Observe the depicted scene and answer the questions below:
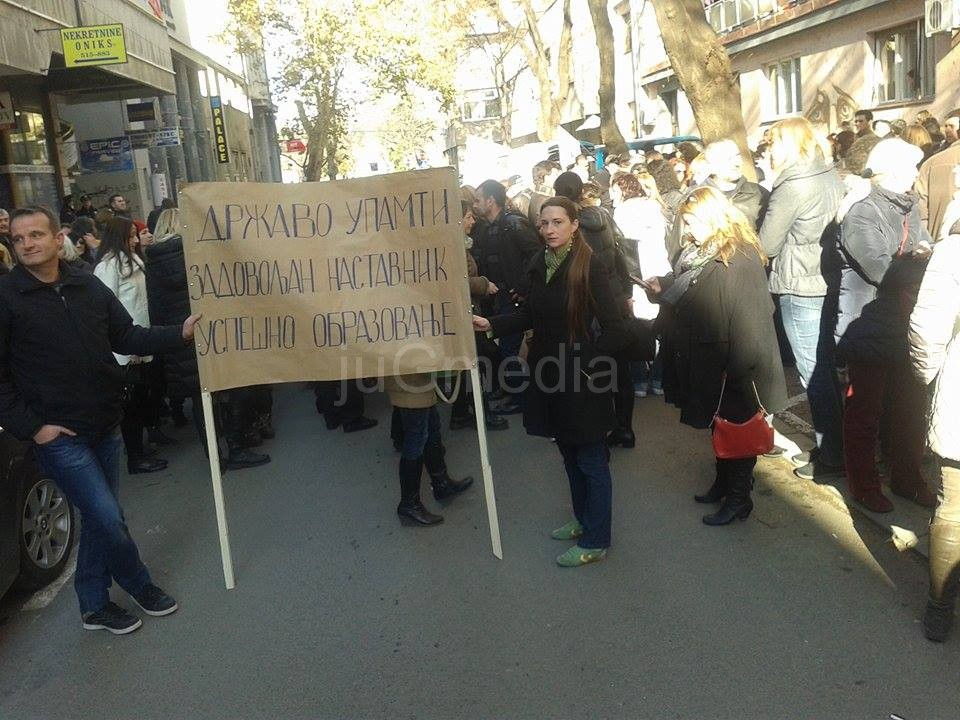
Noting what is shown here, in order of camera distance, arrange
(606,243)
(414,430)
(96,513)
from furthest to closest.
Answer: (606,243), (414,430), (96,513)

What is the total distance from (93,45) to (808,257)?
11.6 meters

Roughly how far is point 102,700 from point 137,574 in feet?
2.29

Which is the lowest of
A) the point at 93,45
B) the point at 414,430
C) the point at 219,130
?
the point at 414,430

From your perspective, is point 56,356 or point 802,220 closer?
point 56,356

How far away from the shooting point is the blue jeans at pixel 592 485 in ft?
14.6

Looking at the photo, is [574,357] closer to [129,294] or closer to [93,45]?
[129,294]

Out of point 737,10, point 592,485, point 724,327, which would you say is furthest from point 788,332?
point 737,10

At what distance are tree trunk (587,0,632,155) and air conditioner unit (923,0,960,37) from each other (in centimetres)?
564

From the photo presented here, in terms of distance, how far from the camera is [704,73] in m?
9.60

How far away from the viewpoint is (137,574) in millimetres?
4250

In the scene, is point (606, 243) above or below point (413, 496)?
above

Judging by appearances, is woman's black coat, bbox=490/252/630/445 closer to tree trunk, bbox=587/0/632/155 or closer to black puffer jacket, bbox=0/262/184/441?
black puffer jacket, bbox=0/262/184/441

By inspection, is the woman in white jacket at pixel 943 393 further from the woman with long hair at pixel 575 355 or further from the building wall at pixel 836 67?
the building wall at pixel 836 67

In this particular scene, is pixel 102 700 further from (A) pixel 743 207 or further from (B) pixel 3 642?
(A) pixel 743 207
